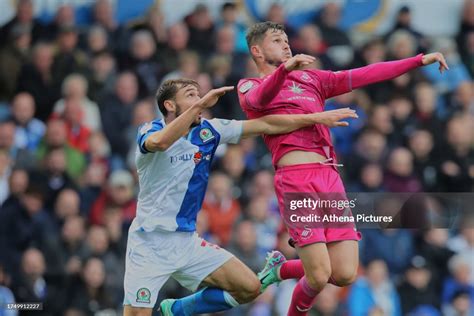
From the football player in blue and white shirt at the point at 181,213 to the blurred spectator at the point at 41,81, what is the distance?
458 cm

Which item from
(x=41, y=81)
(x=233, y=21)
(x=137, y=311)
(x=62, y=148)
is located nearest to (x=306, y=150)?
(x=137, y=311)

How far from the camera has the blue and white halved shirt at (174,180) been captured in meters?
8.59

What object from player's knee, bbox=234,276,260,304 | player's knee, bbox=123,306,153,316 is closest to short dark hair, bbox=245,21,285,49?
player's knee, bbox=234,276,260,304

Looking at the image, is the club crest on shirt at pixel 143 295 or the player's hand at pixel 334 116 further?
the club crest on shirt at pixel 143 295

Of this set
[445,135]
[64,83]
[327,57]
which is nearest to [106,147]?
[64,83]

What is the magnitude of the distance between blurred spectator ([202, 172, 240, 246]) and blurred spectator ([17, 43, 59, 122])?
2.19 m

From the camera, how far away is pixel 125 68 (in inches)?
527

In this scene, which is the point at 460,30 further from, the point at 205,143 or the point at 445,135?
the point at 205,143

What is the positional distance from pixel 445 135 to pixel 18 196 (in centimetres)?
489

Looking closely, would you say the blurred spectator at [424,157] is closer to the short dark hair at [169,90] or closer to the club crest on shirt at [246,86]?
the club crest on shirt at [246,86]

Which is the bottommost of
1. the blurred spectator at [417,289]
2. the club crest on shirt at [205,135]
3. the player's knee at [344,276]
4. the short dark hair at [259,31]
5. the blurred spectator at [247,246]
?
the blurred spectator at [417,289]

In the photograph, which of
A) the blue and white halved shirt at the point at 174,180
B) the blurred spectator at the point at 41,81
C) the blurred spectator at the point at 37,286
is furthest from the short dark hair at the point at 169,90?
the blurred spectator at the point at 41,81

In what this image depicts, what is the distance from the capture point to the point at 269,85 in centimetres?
834

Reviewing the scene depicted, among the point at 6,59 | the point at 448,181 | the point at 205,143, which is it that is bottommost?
the point at 448,181
